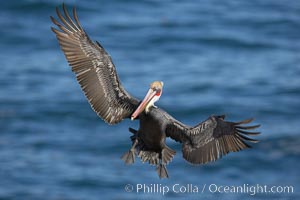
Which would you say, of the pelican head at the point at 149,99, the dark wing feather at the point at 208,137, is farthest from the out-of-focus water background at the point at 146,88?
the pelican head at the point at 149,99

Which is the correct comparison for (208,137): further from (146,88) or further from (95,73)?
(146,88)

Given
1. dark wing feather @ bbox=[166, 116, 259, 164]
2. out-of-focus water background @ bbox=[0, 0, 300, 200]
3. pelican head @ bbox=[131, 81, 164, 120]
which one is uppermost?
out-of-focus water background @ bbox=[0, 0, 300, 200]

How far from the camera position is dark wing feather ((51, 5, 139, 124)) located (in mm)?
11258

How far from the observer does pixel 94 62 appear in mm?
11461

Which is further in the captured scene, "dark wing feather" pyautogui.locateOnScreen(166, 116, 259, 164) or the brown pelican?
"dark wing feather" pyautogui.locateOnScreen(166, 116, 259, 164)

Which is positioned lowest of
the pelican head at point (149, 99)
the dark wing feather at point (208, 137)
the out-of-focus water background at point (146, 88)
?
the dark wing feather at point (208, 137)

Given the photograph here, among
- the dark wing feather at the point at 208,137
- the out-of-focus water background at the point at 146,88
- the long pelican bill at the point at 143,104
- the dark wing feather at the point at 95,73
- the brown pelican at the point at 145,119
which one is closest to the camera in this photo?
the long pelican bill at the point at 143,104

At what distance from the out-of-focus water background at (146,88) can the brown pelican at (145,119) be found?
39.5ft

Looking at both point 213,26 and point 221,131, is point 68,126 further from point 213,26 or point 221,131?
point 221,131

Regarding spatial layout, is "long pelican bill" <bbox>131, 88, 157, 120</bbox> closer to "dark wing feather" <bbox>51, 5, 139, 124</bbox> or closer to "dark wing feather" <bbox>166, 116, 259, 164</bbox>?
"dark wing feather" <bbox>51, 5, 139, 124</bbox>

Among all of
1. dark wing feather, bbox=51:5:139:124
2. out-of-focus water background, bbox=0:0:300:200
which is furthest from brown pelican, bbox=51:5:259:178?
out-of-focus water background, bbox=0:0:300:200

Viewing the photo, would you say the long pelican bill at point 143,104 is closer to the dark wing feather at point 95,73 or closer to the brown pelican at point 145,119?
the brown pelican at point 145,119

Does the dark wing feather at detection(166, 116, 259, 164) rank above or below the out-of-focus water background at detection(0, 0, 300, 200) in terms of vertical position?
below

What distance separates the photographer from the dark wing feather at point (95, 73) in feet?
36.9
